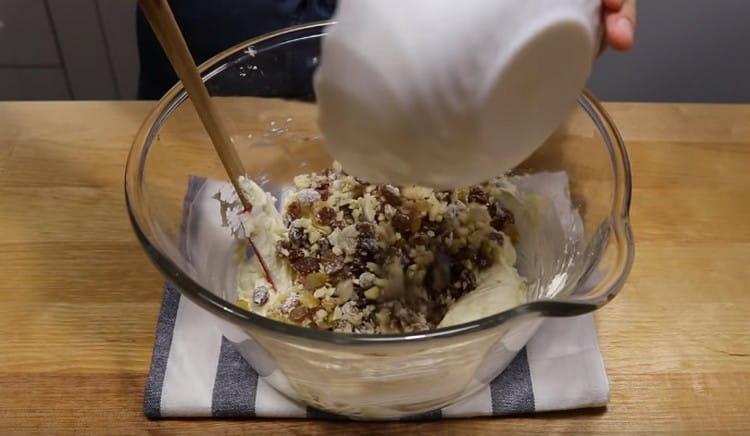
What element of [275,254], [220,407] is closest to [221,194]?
[275,254]

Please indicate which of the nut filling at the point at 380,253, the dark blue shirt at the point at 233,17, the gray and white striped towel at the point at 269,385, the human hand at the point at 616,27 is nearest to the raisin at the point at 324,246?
the nut filling at the point at 380,253

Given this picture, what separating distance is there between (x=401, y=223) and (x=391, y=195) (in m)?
0.04

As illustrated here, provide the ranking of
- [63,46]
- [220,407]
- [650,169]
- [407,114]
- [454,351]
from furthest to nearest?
[63,46] → [650,169] → [220,407] → [454,351] → [407,114]

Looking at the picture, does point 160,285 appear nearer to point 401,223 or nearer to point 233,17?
point 401,223

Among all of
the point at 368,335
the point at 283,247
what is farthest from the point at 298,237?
the point at 368,335

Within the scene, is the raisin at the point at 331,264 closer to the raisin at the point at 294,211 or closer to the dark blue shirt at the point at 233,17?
the raisin at the point at 294,211

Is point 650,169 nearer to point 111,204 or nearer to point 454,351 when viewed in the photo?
point 454,351

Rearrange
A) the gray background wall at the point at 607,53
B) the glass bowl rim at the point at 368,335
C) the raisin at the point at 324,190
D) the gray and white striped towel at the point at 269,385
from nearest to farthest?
1. the glass bowl rim at the point at 368,335
2. the gray and white striped towel at the point at 269,385
3. the raisin at the point at 324,190
4. the gray background wall at the point at 607,53

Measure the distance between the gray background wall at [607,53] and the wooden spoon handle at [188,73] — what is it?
822 millimetres

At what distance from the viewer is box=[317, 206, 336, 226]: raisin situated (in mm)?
775

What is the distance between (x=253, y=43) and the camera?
0.79 metres

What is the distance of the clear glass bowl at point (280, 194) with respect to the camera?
1.87 ft

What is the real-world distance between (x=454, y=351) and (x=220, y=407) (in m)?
0.24

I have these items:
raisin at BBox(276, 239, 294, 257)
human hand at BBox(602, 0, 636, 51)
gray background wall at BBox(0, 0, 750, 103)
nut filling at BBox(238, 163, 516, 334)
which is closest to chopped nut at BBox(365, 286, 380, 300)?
nut filling at BBox(238, 163, 516, 334)
